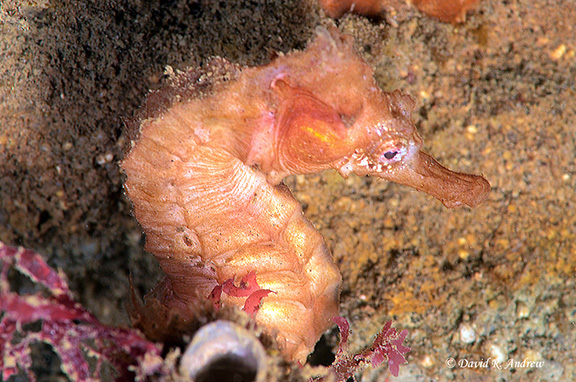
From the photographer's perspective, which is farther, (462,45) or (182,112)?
(462,45)

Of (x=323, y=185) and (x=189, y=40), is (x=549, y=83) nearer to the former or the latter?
(x=323, y=185)

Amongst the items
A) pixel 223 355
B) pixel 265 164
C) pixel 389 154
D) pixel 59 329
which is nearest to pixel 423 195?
pixel 389 154

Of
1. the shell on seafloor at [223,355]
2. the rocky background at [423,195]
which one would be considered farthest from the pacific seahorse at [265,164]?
the rocky background at [423,195]

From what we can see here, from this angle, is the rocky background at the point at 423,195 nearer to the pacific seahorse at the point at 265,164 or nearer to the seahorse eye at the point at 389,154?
the pacific seahorse at the point at 265,164

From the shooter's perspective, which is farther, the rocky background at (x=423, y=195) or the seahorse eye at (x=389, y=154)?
the rocky background at (x=423, y=195)

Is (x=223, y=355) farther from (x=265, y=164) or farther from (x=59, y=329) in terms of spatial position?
(x=265, y=164)

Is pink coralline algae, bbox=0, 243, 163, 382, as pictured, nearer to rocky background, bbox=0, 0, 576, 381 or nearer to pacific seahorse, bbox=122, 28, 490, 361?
pacific seahorse, bbox=122, 28, 490, 361

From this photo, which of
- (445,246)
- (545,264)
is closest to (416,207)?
(445,246)
